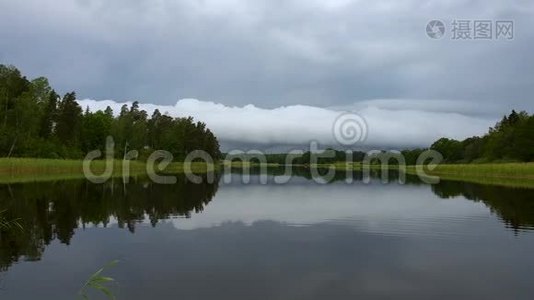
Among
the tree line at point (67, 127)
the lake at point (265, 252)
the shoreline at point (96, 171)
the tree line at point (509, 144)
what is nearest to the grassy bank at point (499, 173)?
the shoreline at point (96, 171)

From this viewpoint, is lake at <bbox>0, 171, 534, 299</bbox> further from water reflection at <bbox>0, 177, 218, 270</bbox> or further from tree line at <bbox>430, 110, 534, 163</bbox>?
tree line at <bbox>430, 110, 534, 163</bbox>

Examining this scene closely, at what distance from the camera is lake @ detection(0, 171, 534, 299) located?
12367mm

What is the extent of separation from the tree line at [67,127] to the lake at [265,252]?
51.9 m

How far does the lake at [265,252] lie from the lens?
12.4m

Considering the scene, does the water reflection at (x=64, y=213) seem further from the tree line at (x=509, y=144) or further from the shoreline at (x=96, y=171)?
the tree line at (x=509, y=144)

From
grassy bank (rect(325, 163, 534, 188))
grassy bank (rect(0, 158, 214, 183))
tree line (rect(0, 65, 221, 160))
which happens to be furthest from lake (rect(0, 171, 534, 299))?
tree line (rect(0, 65, 221, 160))

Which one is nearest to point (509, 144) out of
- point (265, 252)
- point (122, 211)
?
point (122, 211)

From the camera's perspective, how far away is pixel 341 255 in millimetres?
16688

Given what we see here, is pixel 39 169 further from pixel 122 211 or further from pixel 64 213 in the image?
pixel 64 213

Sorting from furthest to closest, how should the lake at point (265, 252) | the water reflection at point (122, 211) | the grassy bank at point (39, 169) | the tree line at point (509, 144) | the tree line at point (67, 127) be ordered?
the tree line at point (509, 144)
the tree line at point (67, 127)
the grassy bank at point (39, 169)
the water reflection at point (122, 211)
the lake at point (265, 252)

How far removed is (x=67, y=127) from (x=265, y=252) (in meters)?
85.9

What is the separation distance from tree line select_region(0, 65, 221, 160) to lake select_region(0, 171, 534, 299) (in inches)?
2042

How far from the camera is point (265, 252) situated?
1683 cm

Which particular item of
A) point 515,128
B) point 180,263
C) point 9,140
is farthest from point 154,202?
point 515,128
